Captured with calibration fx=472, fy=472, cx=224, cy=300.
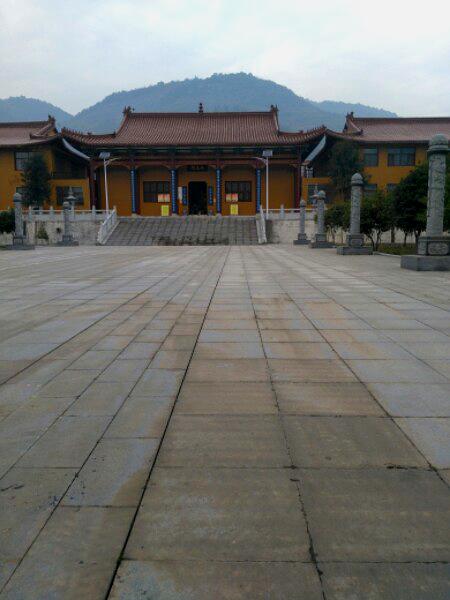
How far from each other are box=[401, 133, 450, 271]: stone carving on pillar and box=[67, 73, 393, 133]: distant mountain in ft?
420

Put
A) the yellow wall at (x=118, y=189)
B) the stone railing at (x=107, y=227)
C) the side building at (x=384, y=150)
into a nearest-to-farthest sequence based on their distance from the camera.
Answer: the stone railing at (x=107, y=227) → the side building at (x=384, y=150) → the yellow wall at (x=118, y=189)

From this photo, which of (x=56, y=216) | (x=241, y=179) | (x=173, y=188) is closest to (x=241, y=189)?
(x=241, y=179)

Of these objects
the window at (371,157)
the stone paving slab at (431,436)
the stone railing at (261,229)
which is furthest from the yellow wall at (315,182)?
the stone paving slab at (431,436)

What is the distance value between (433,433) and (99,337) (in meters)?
2.96

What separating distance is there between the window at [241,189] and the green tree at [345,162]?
6654 mm

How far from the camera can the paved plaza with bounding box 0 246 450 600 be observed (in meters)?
1.39

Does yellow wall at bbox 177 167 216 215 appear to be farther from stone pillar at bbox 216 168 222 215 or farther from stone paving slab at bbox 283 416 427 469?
stone paving slab at bbox 283 416 427 469

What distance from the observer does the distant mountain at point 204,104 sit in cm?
13700

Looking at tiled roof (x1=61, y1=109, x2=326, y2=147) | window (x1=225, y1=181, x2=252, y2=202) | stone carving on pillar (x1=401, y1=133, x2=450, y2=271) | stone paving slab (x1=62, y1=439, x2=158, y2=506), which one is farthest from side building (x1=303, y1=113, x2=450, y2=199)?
stone paving slab (x1=62, y1=439, x2=158, y2=506)

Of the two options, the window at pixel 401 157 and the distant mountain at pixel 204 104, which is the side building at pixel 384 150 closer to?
the window at pixel 401 157

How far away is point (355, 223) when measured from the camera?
53.1 ft

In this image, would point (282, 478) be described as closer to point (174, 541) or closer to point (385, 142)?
point (174, 541)

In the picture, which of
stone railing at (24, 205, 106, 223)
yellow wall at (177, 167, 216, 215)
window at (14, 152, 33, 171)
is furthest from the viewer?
yellow wall at (177, 167, 216, 215)

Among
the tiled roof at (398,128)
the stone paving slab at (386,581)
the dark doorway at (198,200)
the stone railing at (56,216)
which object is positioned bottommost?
the stone paving slab at (386,581)
